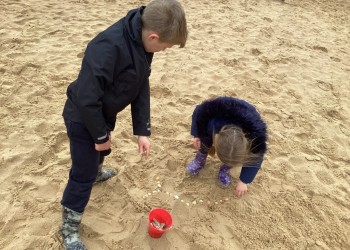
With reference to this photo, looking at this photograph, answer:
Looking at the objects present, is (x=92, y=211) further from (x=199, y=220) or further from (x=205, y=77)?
(x=205, y=77)

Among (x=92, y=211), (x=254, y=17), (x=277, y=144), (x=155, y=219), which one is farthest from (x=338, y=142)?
(x=254, y=17)

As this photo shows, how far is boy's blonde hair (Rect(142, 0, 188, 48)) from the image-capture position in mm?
1549

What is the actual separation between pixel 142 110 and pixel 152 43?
450 millimetres

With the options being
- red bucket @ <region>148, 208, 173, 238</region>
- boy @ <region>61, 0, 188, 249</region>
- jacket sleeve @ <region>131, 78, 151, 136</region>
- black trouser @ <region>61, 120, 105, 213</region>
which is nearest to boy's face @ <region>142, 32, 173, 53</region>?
boy @ <region>61, 0, 188, 249</region>

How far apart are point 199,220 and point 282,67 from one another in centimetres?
276

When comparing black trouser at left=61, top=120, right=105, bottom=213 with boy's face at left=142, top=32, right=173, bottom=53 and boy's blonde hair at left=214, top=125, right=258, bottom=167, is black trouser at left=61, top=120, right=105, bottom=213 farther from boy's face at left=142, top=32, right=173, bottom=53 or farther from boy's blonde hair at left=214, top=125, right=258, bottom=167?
boy's blonde hair at left=214, top=125, right=258, bottom=167

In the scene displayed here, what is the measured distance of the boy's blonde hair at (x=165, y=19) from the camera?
1549 mm

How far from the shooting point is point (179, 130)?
10.3ft

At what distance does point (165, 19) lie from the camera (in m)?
1.55

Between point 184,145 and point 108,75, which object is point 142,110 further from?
point 184,145

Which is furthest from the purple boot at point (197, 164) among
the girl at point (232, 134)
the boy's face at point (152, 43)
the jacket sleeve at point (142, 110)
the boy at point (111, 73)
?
the boy's face at point (152, 43)

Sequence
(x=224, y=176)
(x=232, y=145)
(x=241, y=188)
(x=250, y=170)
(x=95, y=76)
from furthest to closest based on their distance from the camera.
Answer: (x=224, y=176) < (x=241, y=188) < (x=250, y=170) < (x=232, y=145) < (x=95, y=76)

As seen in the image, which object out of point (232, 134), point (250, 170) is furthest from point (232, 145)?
point (250, 170)

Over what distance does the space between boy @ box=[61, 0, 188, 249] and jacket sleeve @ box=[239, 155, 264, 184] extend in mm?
937
